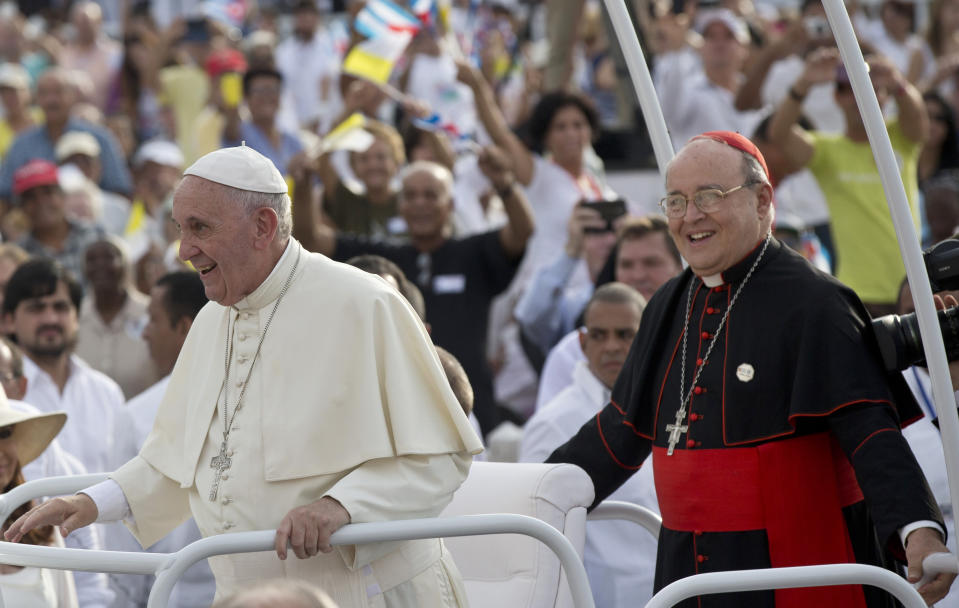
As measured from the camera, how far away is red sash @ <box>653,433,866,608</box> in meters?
→ 3.88

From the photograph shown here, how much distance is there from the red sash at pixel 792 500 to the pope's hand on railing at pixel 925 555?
331mm

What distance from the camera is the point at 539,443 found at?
19.2ft

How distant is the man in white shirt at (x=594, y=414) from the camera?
5.54 m

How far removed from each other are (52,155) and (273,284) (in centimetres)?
833

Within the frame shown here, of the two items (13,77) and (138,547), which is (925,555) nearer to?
(138,547)

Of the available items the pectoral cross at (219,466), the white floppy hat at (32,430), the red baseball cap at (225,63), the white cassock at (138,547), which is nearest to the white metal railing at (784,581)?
the pectoral cross at (219,466)

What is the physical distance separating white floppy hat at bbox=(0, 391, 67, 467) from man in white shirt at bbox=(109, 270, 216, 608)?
72 cm

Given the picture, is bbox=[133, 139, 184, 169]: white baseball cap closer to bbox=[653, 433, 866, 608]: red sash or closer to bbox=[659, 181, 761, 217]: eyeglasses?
bbox=[659, 181, 761, 217]: eyeglasses

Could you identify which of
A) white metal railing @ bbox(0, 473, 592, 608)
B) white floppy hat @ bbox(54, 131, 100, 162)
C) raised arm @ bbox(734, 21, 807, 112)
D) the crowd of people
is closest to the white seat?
the crowd of people

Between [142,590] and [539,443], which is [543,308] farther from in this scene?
[142,590]

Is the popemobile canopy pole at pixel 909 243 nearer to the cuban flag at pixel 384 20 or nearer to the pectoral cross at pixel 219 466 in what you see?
the pectoral cross at pixel 219 466

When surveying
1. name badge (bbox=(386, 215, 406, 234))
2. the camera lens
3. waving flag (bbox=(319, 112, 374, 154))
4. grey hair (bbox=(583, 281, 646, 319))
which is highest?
waving flag (bbox=(319, 112, 374, 154))

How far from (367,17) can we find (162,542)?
3379 mm

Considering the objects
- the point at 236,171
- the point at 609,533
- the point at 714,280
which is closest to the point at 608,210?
the point at 609,533
